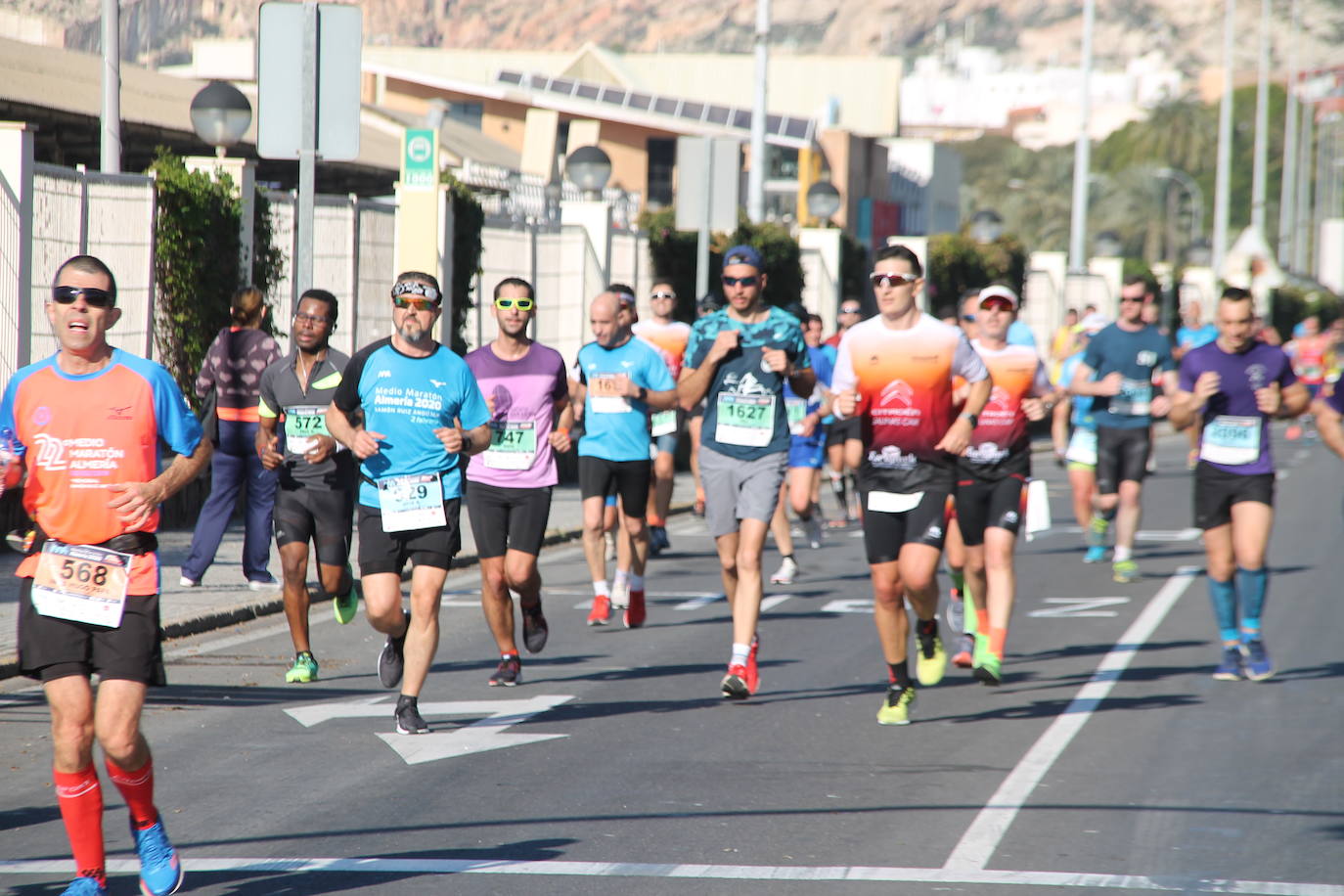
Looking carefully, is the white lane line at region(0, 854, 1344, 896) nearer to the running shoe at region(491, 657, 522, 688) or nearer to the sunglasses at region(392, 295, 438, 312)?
the sunglasses at region(392, 295, 438, 312)

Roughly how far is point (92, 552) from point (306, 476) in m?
4.34

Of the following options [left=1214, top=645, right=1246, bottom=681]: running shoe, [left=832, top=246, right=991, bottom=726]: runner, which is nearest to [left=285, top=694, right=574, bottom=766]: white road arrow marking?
[left=832, top=246, right=991, bottom=726]: runner

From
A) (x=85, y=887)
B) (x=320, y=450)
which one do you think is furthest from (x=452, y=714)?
(x=85, y=887)

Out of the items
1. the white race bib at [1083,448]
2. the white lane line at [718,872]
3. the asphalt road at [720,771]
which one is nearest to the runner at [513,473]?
the asphalt road at [720,771]

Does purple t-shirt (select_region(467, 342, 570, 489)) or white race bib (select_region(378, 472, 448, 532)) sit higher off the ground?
purple t-shirt (select_region(467, 342, 570, 489))

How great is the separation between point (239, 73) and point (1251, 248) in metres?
50.8

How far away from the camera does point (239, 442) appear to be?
42.1 ft

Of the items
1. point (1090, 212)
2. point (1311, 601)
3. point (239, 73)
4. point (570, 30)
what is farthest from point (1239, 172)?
point (1311, 601)

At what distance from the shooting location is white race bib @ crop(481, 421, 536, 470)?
1013 centimetres

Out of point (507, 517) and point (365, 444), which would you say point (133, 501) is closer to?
point (365, 444)

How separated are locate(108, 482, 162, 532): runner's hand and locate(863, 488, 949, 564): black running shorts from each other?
13.3 ft

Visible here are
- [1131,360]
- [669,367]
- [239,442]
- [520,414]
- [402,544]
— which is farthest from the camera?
[1131,360]

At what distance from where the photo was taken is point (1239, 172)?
154875 mm

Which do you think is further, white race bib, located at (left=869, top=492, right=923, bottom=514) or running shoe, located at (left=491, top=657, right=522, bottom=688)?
running shoe, located at (left=491, top=657, right=522, bottom=688)
